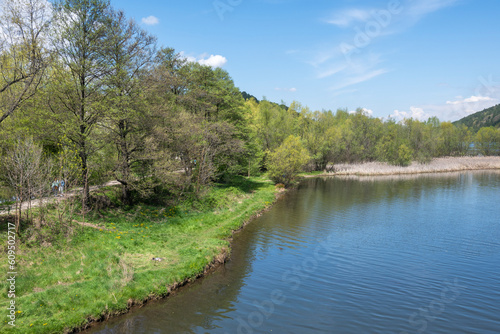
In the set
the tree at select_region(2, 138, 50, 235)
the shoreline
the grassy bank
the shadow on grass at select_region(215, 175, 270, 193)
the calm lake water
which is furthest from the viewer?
the shadow on grass at select_region(215, 175, 270, 193)

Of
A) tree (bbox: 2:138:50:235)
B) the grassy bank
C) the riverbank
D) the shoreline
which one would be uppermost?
tree (bbox: 2:138:50:235)

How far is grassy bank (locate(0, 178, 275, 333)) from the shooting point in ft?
40.6

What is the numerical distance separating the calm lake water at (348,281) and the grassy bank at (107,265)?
1040 mm

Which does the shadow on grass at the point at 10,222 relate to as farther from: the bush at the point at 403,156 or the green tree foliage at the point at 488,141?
the green tree foliage at the point at 488,141

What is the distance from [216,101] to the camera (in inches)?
1695

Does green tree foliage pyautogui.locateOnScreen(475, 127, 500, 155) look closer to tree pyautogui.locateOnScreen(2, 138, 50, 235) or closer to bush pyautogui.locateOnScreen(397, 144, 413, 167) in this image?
bush pyautogui.locateOnScreen(397, 144, 413, 167)

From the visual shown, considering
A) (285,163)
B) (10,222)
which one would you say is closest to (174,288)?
(10,222)

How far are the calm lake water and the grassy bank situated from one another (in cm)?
104

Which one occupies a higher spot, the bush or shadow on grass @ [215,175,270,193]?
the bush

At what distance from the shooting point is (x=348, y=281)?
1752cm

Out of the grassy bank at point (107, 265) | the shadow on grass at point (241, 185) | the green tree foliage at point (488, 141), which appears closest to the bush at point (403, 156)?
the shadow on grass at point (241, 185)

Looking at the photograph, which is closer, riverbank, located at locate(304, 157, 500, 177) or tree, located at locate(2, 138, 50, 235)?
tree, located at locate(2, 138, 50, 235)

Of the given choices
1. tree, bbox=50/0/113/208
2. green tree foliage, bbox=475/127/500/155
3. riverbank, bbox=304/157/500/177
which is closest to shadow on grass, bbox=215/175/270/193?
tree, bbox=50/0/113/208

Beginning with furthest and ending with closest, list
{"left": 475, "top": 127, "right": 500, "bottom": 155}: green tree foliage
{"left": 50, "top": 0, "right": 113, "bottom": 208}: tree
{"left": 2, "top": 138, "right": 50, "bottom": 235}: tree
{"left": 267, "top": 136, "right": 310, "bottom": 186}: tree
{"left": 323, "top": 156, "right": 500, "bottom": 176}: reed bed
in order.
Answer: {"left": 475, "top": 127, "right": 500, "bottom": 155}: green tree foliage → {"left": 323, "top": 156, "right": 500, "bottom": 176}: reed bed → {"left": 267, "top": 136, "right": 310, "bottom": 186}: tree → {"left": 50, "top": 0, "right": 113, "bottom": 208}: tree → {"left": 2, "top": 138, "right": 50, "bottom": 235}: tree
